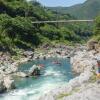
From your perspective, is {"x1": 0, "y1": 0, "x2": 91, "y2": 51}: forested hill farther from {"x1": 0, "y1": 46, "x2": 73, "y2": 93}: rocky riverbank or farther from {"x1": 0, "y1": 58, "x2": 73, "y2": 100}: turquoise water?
{"x1": 0, "y1": 58, "x2": 73, "y2": 100}: turquoise water

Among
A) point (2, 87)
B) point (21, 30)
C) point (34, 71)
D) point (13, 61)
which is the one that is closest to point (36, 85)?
point (2, 87)

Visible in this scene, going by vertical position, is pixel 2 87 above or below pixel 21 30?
above

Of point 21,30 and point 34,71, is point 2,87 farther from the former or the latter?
point 21,30

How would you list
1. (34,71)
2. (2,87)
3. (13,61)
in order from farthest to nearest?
1. (13,61)
2. (34,71)
3. (2,87)

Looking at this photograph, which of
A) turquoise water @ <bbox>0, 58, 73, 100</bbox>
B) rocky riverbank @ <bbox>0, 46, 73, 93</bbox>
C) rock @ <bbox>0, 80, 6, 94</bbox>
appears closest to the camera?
turquoise water @ <bbox>0, 58, 73, 100</bbox>

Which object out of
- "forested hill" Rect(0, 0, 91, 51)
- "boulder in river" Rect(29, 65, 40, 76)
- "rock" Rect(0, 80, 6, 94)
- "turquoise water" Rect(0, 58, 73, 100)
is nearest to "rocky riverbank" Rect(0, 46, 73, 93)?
"rock" Rect(0, 80, 6, 94)

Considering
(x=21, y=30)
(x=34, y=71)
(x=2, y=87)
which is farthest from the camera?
(x=21, y=30)

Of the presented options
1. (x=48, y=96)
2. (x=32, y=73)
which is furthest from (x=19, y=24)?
(x=48, y=96)

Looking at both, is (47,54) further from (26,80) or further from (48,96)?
(48,96)

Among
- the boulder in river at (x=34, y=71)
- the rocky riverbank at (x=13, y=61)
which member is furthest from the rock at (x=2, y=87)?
the boulder in river at (x=34, y=71)

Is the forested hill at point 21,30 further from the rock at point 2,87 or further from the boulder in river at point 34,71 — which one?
the rock at point 2,87

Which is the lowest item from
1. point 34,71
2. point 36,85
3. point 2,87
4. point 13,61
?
point 13,61

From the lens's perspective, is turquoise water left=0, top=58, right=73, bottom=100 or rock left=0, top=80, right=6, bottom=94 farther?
rock left=0, top=80, right=6, bottom=94

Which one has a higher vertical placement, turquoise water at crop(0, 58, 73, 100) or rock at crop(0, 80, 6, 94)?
rock at crop(0, 80, 6, 94)
